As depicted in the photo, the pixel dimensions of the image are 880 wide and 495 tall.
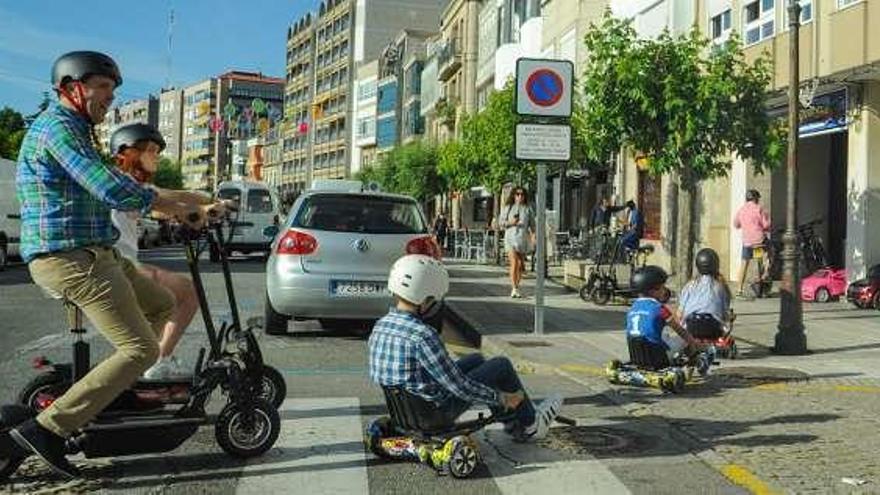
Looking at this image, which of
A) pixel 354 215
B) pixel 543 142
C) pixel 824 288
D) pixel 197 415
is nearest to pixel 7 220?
pixel 354 215

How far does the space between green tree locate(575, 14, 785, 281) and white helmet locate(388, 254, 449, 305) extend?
7235 millimetres

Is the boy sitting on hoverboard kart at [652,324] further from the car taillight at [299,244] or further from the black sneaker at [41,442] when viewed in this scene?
the black sneaker at [41,442]

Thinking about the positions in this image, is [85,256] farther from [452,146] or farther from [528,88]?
[452,146]

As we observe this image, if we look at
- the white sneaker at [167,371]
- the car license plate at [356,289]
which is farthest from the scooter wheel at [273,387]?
the car license plate at [356,289]

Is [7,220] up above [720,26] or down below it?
below

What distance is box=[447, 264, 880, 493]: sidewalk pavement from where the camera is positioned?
5.41 m

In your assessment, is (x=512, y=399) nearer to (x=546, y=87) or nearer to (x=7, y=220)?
(x=546, y=87)

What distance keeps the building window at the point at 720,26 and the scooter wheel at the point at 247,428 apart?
60.3 feet

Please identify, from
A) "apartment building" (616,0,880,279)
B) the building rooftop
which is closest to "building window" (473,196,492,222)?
"apartment building" (616,0,880,279)

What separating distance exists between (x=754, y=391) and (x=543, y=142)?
4.04 meters

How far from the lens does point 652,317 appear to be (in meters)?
7.68

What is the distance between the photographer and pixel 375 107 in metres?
102

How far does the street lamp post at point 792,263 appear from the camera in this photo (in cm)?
983

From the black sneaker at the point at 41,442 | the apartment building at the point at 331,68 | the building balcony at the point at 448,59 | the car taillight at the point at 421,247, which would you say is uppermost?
the apartment building at the point at 331,68
